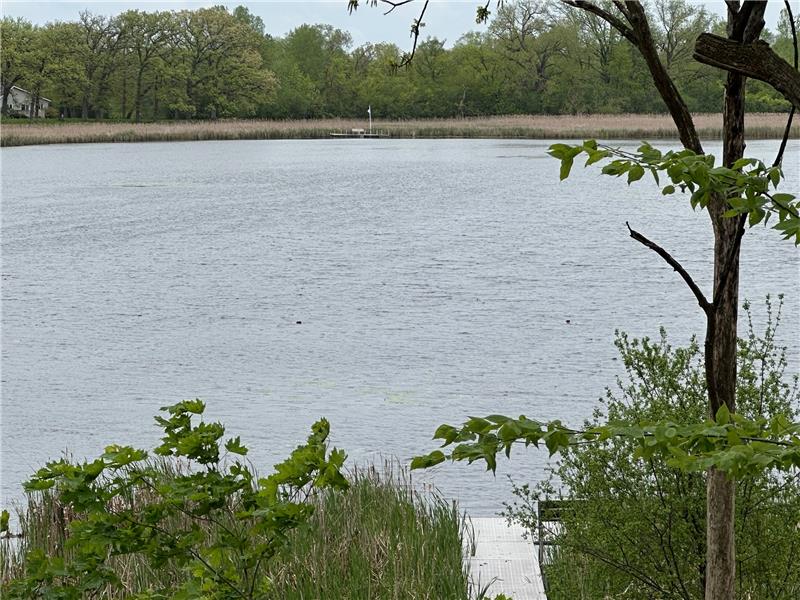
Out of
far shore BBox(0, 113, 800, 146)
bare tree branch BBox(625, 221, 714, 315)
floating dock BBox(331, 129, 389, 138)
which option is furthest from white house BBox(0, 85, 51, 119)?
bare tree branch BBox(625, 221, 714, 315)

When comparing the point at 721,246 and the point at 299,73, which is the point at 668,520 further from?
the point at 299,73

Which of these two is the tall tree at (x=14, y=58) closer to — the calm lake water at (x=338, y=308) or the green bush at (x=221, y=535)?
the calm lake water at (x=338, y=308)

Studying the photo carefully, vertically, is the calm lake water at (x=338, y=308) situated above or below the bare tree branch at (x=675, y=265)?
below

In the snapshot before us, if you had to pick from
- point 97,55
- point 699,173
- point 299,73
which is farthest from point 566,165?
point 299,73

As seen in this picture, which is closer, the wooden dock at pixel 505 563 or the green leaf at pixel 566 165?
the green leaf at pixel 566 165

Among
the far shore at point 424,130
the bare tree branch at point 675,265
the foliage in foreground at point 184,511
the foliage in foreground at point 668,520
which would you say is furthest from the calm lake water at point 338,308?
the far shore at point 424,130

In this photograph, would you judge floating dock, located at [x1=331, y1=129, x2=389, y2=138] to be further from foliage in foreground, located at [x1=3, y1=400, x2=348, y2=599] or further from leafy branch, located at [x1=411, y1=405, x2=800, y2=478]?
leafy branch, located at [x1=411, y1=405, x2=800, y2=478]

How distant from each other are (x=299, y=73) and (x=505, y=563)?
89655mm

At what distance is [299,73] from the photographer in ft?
302

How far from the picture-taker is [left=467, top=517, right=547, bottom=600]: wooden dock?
459 centimetres

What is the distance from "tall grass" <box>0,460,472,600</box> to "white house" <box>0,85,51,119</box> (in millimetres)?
82137

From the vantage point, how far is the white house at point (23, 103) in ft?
279

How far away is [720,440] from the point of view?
7.30 feet

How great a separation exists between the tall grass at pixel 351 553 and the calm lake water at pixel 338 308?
77.9 inches
